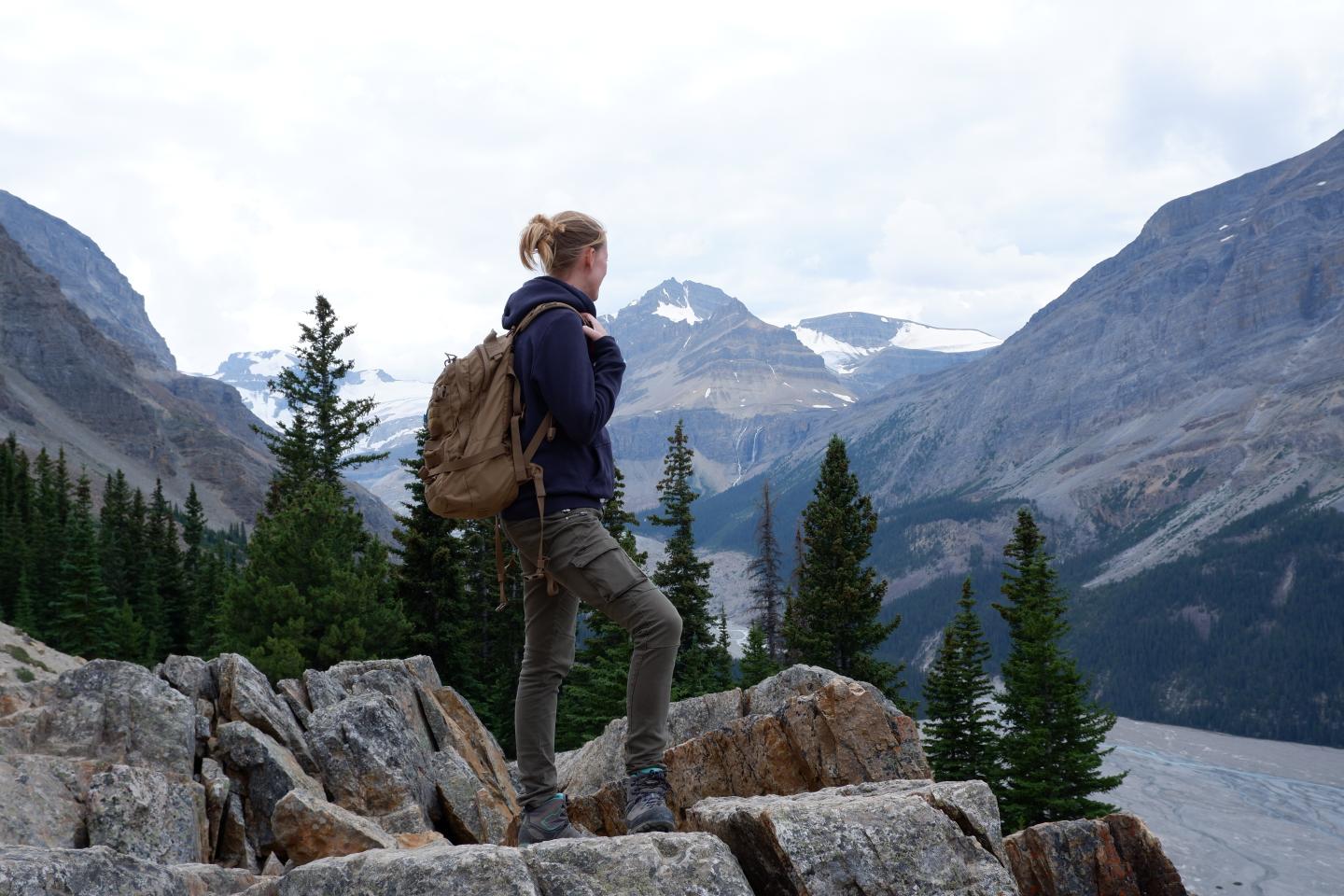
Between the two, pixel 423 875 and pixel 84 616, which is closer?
pixel 423 875

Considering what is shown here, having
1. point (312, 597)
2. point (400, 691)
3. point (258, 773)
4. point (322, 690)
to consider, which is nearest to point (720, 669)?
point (312, 597)

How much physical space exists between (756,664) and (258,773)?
3763cm

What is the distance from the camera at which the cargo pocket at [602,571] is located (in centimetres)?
616

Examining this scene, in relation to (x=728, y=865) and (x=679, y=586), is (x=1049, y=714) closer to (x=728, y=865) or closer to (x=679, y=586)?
(x=679, y=586)

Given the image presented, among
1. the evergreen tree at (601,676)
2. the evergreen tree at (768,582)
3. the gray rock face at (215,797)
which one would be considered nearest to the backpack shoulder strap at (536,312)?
the gray rock face at (215,797)

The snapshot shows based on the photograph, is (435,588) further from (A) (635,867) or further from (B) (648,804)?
(A) (635,867)

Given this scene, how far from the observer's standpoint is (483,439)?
242 inches

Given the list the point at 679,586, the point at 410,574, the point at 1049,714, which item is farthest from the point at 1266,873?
the point at 410,574

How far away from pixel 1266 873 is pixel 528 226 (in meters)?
110

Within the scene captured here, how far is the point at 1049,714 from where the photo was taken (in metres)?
40.6

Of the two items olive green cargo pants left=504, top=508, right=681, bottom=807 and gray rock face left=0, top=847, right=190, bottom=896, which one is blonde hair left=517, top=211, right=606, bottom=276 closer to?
olive green cargo pants left=504, top=508, right=681, bottom=807

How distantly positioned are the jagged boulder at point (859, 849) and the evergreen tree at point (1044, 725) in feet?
115

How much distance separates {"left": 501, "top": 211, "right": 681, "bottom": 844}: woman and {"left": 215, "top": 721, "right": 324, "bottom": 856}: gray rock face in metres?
5.58

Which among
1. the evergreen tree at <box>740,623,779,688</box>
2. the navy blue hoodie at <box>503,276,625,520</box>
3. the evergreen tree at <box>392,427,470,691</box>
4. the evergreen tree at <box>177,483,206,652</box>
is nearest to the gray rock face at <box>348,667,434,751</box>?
the navy blue hoodie at <box>503,276,625,520</box>
